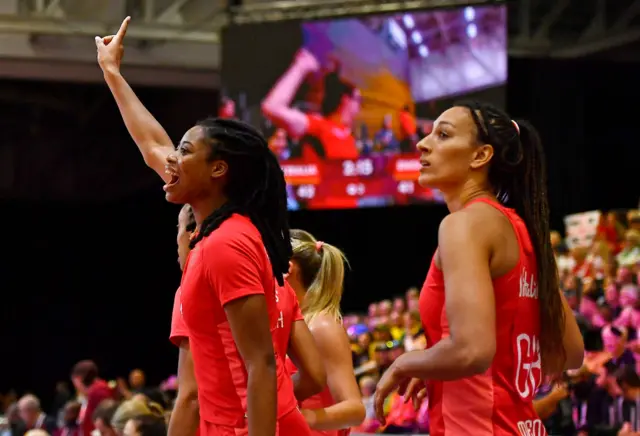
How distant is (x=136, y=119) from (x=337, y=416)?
109 centimetres

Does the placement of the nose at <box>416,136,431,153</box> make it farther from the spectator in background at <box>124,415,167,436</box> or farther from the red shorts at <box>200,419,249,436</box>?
the spectator in background at <box>124,415,167,436</box>

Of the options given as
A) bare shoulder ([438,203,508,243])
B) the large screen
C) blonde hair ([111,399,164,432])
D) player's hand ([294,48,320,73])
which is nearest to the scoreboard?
the large screen

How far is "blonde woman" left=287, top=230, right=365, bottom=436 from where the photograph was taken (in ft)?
9.66

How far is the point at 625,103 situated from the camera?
1552cm

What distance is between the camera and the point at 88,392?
8.75 meters

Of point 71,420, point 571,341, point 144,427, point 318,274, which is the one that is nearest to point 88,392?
point 71,420

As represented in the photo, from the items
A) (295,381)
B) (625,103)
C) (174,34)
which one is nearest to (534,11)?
(625,103)

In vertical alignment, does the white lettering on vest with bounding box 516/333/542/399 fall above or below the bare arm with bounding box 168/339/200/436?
above

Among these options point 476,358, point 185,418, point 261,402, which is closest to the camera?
point 476,358

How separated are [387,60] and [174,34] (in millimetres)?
2827

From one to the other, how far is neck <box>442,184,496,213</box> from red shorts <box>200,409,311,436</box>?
0.58 metres

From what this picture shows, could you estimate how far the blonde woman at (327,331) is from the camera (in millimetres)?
2946

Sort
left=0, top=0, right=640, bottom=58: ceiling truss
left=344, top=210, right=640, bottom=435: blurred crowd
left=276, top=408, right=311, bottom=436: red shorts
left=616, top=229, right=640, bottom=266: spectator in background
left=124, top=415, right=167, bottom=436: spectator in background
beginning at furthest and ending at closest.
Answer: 1. left=0, top=0, right=640, bottom=58: ceiling truss
2. left=616, top=229, right=640, bottom=266: spectator in background
3. left=344, top=210, right=640, bottom=435: blurred crowd
4. left=124, top=415, right=167, bottom=436: spectator in background
5. left=276, top=408, right=311, bottom=436: red shorts

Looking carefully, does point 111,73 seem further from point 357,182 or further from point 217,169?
point 357,182
